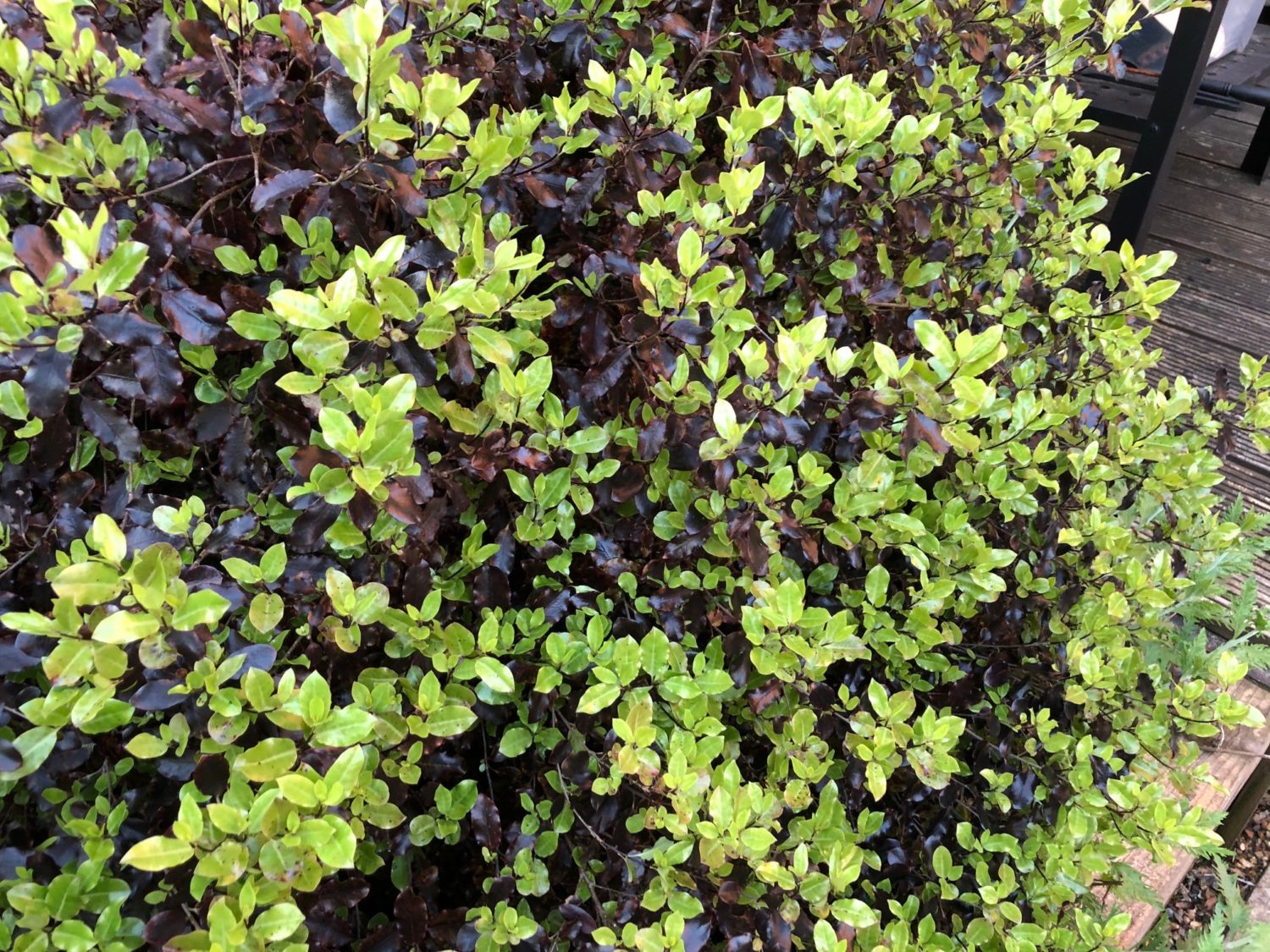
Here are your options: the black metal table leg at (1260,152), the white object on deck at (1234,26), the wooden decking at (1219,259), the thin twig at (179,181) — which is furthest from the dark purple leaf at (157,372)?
the black metal table leg at (1260,152)

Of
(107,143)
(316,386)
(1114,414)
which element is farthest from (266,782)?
(1114,414)

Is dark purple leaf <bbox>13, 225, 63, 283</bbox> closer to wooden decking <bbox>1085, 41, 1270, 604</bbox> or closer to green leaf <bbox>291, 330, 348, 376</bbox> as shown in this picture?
green leaf <bbox>291, 330, 348, 376</bbox>

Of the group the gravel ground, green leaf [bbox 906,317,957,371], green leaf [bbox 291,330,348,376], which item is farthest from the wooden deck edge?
green leaf [bbox 291,330,348,376]

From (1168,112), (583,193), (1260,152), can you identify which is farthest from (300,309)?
(1260,152)

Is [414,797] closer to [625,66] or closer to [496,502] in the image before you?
[496,502]

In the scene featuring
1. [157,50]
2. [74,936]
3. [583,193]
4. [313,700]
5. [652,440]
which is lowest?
[74,936]

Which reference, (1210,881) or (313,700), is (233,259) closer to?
(313,700)
